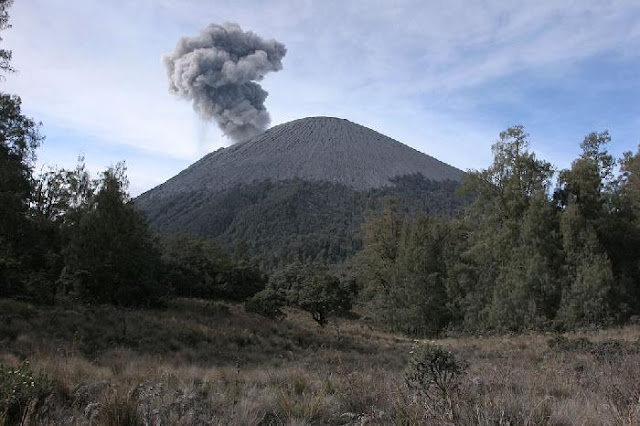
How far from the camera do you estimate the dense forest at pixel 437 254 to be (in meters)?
17.5

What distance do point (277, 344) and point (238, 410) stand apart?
42.5ft

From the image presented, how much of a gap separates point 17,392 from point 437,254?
2784 centimetres

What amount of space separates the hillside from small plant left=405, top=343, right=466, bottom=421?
246ft

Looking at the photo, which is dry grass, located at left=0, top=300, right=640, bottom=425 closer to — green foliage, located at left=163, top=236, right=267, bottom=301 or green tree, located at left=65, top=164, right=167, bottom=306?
green tree, located at left=65, top=164, right=167, bottom=306

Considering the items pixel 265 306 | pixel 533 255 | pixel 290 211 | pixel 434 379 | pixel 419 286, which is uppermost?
pixel 290 211

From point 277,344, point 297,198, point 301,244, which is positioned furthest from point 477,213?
point 297,198

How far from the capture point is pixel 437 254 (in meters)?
29.4

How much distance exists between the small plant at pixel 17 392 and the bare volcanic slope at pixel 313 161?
12520cm

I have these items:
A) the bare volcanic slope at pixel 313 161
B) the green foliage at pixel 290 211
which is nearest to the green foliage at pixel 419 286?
the green foliage at pixel 290 211

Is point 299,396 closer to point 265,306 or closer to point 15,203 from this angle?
point 15,203

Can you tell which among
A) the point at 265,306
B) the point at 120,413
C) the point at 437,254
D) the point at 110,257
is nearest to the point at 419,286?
Answer: the point at 437,254

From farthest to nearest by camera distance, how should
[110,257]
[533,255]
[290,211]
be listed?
[290,211], [533,255], [110,257]

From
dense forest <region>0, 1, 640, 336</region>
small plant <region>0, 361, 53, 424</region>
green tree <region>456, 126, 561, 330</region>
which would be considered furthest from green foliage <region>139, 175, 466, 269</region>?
small plant <region>0, 361, 53, 424</region>

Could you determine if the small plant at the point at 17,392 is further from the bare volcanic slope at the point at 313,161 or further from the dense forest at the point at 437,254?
the bare volcanic slope at the point at 313,161
